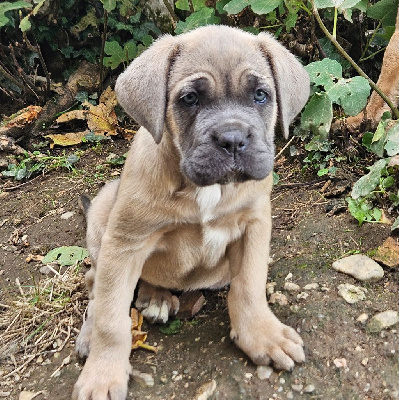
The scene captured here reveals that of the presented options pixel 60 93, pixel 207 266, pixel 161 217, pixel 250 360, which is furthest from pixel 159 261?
pixel 60 93

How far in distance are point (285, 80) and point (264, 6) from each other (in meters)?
1.72

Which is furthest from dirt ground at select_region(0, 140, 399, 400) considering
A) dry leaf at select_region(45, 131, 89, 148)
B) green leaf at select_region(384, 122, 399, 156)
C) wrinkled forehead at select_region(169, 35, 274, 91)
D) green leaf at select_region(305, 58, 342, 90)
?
dry leaf at select_region(45, 131, 89, 148)

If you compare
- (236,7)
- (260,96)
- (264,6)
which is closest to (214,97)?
(260,96)

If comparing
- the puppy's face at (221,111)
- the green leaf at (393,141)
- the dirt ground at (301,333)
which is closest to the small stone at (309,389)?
the dirt ground at (301,333)

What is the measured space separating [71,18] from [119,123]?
2015 mm

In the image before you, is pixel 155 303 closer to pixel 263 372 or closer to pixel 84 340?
pixel 84 340

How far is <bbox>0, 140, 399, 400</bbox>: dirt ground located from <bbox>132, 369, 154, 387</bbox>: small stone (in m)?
0.02

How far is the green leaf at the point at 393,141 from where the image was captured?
4051 millimetres

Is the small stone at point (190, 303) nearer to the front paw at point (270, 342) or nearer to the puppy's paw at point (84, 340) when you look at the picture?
the front paw at point (270, 342)

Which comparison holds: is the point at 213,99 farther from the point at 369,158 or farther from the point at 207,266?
the point at 369,158

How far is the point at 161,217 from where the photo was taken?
3.34m

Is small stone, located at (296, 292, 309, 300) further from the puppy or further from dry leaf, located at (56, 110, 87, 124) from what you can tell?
dry leaf, located at (56, 110, 87, 124)

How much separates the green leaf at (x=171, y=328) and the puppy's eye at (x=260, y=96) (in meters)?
1.66

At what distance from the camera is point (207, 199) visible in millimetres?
3381
